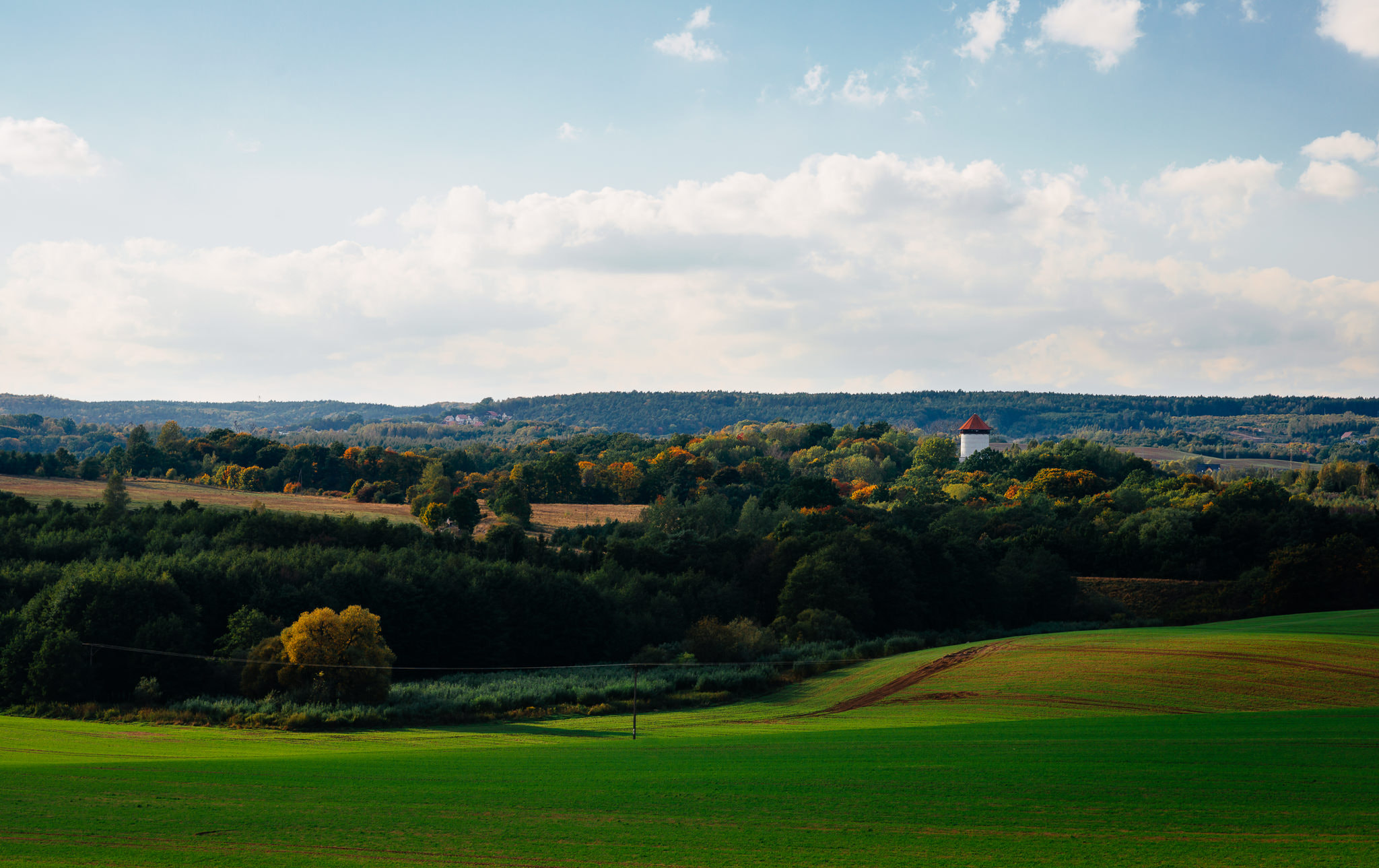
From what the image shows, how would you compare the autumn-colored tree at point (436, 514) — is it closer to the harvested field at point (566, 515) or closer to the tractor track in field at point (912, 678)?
the harvested field at point (566, 515)

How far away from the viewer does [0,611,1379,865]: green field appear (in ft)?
45.6

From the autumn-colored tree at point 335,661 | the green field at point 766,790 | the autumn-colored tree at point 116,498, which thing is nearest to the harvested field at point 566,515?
the autumn-colored tree at point 116,498

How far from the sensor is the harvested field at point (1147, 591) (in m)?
68.6

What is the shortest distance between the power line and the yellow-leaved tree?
0.07 metres

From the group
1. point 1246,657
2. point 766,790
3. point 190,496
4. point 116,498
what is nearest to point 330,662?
point 766,790

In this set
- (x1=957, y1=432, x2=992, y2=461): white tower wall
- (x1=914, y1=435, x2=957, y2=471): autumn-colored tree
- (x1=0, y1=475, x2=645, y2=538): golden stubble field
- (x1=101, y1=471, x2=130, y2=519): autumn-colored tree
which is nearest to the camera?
(x1=101, y1=471, x2=130, y2=519): autumn-colored tree

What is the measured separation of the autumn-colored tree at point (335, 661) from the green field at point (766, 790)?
6.56m

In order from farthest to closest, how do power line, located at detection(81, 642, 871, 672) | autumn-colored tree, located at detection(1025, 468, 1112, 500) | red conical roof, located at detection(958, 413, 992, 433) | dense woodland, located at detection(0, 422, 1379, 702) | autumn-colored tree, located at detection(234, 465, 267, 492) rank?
red conical roof, located at detection(958, 413, 992, 433)
autumn-colored tree, located at detection(234, 465, 267, 492)
autumn-colored tree, located at detection(1025, 468, 1112, 500)
dense woodland, located at detection(0, 422, 1379, 702)
power line, located at detection(81, 642, 871, 672)

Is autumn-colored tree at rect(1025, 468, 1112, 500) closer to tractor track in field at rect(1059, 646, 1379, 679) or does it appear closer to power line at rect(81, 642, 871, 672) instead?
power line at rect(81, 642, 871, 672)

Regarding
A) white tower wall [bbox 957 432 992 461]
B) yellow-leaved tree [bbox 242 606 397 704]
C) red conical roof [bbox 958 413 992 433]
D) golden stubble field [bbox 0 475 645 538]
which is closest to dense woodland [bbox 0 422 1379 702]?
yellow-leaved tree [bbox 242 606 397 704]

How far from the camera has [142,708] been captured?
40438mm

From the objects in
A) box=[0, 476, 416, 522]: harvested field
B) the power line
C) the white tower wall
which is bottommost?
the power line

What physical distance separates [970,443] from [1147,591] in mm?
76956

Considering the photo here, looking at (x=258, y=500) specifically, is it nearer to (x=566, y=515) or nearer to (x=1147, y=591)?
(x=566, y=515)
